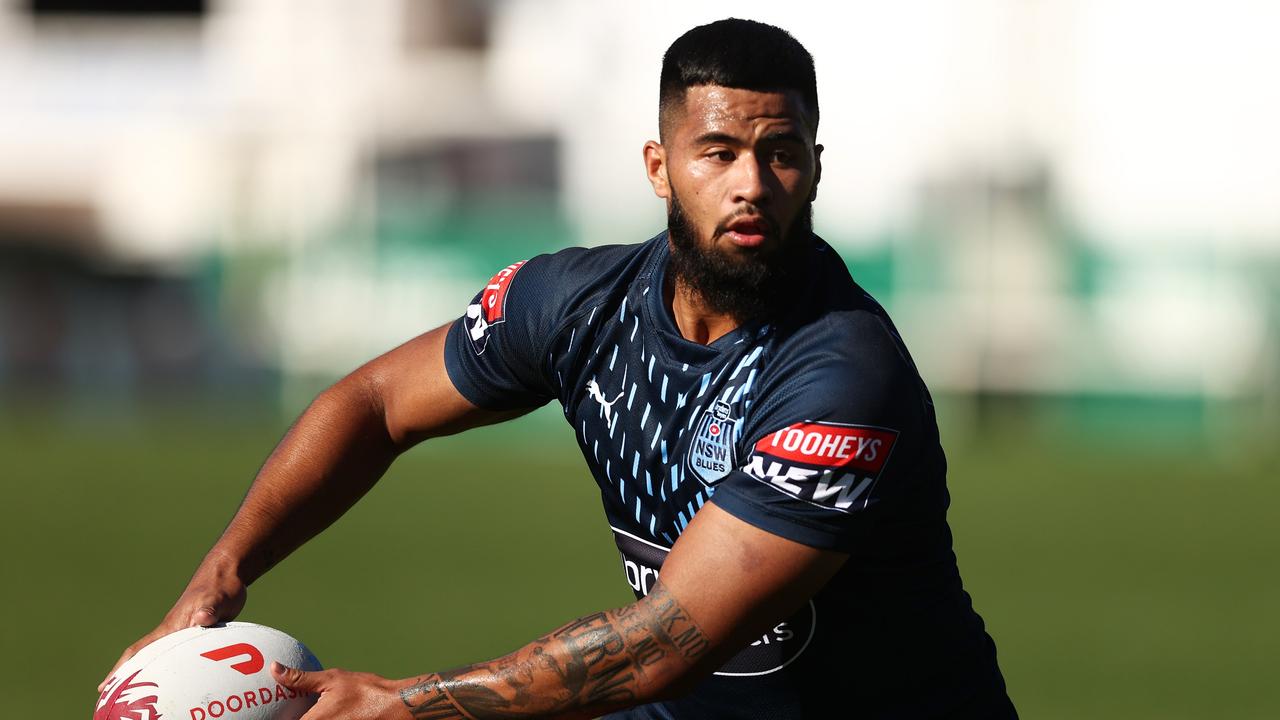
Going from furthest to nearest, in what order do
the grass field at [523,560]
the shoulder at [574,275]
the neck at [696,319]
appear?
the grass field at [523,560], the shoulder at [574,275], the neck at [696,319]

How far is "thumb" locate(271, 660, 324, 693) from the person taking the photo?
4059 mm

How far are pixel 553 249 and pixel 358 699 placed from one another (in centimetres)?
1380

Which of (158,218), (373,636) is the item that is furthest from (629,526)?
(158,218)

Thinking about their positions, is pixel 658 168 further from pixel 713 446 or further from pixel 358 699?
pixel 358 699

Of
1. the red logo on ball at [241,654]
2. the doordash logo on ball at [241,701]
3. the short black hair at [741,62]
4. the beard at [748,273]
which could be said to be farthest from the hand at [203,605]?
the short black hair at [741,62]

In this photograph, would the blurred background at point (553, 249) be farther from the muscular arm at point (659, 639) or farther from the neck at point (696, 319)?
the muscular arm at point (659, 639)

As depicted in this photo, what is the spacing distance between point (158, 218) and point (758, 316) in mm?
18513

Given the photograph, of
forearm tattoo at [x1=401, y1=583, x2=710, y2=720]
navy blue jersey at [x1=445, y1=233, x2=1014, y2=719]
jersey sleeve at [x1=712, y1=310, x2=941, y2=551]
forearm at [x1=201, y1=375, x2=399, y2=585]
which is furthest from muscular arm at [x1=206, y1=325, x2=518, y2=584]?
jersey sleeve at [x1=712, y1=310, x2=941, y2=551]

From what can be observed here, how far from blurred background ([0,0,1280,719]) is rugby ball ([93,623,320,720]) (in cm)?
423

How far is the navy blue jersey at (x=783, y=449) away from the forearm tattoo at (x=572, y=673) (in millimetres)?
323

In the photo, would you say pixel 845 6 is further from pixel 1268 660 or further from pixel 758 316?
pixel 758 316

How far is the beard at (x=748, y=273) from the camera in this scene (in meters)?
4.18

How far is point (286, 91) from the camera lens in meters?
26.0

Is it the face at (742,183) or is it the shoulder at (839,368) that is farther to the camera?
the face at (742,183)
